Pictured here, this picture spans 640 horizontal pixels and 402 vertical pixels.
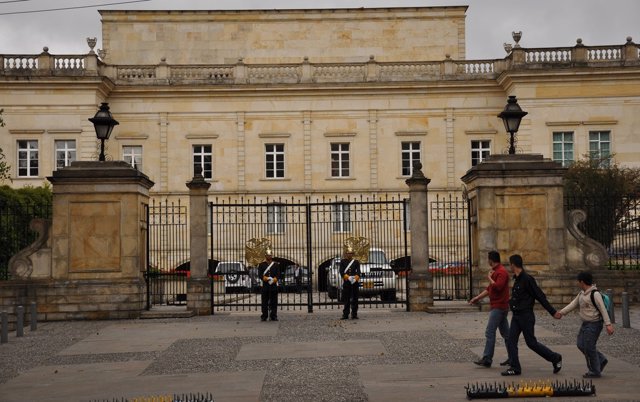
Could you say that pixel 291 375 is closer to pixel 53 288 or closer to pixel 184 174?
pixel 53 288

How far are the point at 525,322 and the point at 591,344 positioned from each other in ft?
2.87

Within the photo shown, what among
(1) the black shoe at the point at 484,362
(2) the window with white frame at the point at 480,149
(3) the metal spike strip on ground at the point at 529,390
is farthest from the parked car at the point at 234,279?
(2) the window with white frame at the point at 480,149

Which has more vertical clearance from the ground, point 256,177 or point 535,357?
point 256,177

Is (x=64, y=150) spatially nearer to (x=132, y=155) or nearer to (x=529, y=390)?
(x=132, y=155)

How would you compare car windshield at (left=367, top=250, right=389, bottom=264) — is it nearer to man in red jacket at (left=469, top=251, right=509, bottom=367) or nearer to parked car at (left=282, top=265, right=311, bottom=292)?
parked car at (left=282, top=265, right=311, bottom=292)

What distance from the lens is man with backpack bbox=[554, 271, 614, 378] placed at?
11.0 metres

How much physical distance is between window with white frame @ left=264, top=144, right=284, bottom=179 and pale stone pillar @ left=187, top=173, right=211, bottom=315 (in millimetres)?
23850

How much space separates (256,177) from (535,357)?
32079 mm

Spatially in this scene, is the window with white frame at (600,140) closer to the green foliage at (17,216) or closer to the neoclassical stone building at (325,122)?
the neoclassical stone building at (325,122)

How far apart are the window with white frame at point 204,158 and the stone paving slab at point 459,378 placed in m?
32.6

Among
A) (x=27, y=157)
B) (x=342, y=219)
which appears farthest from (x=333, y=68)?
(x=342, y=219)

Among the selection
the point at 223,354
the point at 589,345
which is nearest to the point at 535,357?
the point at 589,345

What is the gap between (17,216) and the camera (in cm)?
2767

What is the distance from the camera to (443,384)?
10797mm
